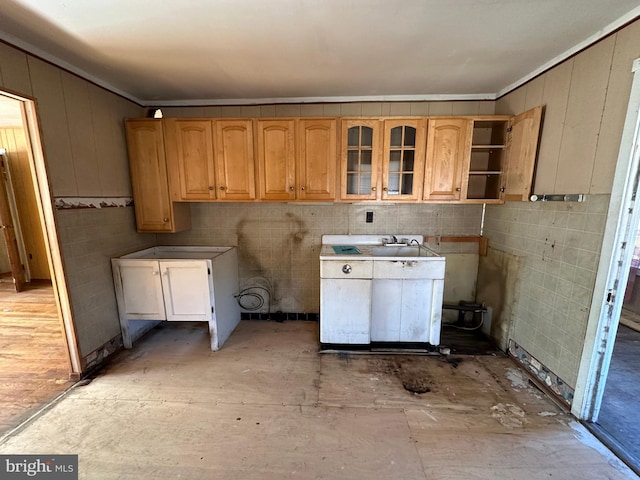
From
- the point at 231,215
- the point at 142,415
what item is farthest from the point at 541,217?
the point at 142,415

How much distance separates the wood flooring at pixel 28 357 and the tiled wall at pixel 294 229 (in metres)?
1.38

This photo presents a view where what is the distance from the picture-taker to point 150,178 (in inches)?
103

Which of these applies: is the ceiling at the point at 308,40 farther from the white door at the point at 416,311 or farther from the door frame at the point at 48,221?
the white door at the point at 416,311

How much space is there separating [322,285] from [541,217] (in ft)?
6.01

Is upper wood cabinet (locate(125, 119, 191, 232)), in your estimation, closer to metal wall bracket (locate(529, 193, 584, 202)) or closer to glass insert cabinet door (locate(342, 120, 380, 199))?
glass insert cabinet door (locate(342, 120, 380, 199))

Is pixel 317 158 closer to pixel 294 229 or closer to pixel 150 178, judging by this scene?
pixel 294 229

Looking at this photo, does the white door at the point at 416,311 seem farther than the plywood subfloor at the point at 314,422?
Yes

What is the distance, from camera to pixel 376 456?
1.48 metres

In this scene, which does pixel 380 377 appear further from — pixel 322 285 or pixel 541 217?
pixel 541 217

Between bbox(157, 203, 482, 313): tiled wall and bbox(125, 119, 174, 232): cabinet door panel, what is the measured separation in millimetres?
367

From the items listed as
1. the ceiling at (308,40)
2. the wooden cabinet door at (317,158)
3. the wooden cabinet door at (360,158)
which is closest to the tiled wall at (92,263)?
the ceiling at (308,40)

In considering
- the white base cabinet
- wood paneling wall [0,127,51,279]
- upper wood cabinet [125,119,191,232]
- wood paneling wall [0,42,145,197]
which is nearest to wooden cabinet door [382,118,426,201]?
the white base cabinet

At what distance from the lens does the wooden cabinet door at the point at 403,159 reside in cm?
245

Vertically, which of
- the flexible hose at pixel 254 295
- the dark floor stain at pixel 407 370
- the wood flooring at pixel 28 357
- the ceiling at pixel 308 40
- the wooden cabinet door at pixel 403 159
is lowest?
the dark floor stain at pixel 407 370
